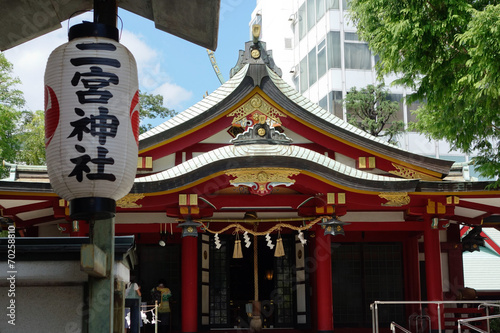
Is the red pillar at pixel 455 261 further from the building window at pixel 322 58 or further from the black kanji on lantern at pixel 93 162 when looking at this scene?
the building window at pixel 322 58

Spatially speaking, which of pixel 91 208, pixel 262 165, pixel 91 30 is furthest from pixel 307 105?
pixel 91 208

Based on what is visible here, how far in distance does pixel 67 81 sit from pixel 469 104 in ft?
26.4

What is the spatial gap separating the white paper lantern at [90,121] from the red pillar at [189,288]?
8540mm

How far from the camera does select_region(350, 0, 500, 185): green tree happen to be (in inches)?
412

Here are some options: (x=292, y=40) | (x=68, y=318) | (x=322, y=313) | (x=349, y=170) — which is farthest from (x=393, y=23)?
(x=292, y=40)

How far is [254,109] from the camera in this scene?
15023mm

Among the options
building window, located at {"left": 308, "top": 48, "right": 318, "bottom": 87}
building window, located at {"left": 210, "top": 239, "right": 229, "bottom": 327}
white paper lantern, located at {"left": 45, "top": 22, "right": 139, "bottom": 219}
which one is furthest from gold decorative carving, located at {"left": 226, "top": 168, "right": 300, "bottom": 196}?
building window, located at {"left": 308, "top": 48, "right": 318, "bottom": 87}

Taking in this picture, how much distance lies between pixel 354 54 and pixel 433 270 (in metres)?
23.3

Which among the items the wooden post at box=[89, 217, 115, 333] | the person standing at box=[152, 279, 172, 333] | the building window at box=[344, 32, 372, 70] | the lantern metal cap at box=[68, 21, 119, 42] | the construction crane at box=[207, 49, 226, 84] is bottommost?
the person standing at box=[152, 279, 172, 333]

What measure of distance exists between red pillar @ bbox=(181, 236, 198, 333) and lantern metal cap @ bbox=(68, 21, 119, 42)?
891cm

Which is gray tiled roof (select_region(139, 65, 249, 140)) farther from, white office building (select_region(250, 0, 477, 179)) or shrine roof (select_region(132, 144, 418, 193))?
white office building (select_region(250, 0, 477, 179))

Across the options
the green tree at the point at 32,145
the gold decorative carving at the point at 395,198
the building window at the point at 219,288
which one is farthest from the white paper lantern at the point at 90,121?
the green tree at the point at 32,145

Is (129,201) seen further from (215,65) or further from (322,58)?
(322,58)

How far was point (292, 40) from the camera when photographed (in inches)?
1681
